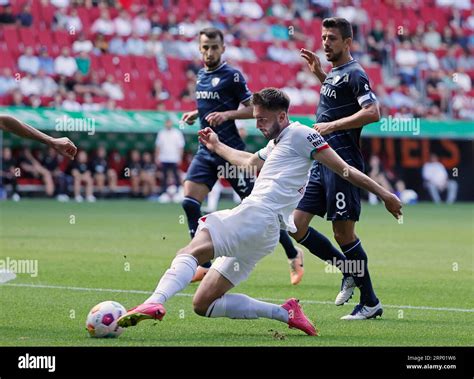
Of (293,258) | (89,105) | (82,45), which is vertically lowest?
(293,258)

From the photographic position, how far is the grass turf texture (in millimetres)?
8336

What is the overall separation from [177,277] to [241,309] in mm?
707

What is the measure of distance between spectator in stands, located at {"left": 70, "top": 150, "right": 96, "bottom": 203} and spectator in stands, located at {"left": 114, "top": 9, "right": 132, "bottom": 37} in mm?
4267

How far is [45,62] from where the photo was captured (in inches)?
1113

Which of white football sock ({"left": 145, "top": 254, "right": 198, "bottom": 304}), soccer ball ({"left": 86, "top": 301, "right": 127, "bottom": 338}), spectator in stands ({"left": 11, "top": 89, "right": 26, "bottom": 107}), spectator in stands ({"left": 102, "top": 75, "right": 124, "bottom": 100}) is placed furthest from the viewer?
spectator in stands ({"left": 102, "top": 75, "right": 124, "bottom": 100})

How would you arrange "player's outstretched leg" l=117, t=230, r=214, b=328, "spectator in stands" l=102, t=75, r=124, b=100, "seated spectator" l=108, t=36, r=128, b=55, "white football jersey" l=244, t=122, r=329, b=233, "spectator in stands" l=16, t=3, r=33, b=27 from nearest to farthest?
"player's outstretched leg" l=117, t=230, r=214, b=328
"white football jersey" l=244, t=122, r=329, b=233
"spectator in stands" l=102, t=75, r=124, b=100
"spectator in stands" l=16, t=3, r=33, b=27
"seated spectator" l=108, t=36, r=128, b=55

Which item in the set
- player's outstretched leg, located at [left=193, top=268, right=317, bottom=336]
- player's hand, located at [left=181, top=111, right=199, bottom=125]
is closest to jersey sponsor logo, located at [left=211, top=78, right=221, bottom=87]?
player's hand, located at [left=181, top=111, right=199, bottom=125]

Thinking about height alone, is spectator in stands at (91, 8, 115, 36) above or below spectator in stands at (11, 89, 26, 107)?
above

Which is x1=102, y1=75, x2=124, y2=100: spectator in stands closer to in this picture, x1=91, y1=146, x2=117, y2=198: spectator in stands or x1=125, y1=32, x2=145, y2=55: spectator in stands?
x1=125, y1=32, x2=145, y2=55: spectator in stands

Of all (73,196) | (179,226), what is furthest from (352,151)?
(73,196)

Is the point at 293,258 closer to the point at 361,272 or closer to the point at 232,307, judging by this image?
the point at 361,272

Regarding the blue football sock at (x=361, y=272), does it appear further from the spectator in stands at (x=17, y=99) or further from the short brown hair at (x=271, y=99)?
the spectator in stands at (x=17, y=99)

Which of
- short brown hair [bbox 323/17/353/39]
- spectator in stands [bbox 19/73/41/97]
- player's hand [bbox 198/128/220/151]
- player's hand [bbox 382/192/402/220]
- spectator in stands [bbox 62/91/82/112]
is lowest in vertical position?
player's hand [bbox 382/192/402/220]

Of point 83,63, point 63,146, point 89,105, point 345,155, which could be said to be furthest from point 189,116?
point 83,63
